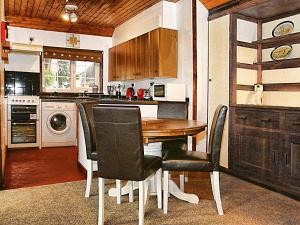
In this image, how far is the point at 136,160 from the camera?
1965 mm

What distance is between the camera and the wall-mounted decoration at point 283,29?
3.51 m

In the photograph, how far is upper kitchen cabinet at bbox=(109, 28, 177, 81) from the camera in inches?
180

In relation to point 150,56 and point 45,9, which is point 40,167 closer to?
point 150,56

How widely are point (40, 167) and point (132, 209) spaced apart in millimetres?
2115

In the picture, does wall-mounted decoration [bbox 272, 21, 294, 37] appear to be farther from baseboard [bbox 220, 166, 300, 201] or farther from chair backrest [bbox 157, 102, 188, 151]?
baseboard [bbox 220, 166, 300, 201]

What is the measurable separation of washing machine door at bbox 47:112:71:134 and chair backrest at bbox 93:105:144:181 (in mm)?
3856

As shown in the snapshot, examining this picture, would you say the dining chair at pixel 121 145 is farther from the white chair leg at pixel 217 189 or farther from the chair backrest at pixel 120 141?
the white chair leg at pixel 217 189

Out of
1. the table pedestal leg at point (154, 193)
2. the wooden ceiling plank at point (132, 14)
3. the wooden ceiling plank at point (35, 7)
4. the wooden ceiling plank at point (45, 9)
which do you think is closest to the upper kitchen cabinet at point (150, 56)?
the wooden ceiling plank at point (132, 14)

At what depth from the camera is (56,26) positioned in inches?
241

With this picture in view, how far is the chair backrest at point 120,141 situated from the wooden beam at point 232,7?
2362 millimetres

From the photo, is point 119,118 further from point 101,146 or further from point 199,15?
point 199,15

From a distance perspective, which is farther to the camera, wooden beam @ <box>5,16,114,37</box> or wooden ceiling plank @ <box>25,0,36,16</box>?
wooden beam @ <box>5,16,114,37</box>

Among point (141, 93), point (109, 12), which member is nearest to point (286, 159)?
point (141, 93)

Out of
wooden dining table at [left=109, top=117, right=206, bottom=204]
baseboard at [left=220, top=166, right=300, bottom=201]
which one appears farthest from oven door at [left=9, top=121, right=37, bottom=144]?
baseboard at [left=220, top=166, right=300, bottom=201]
